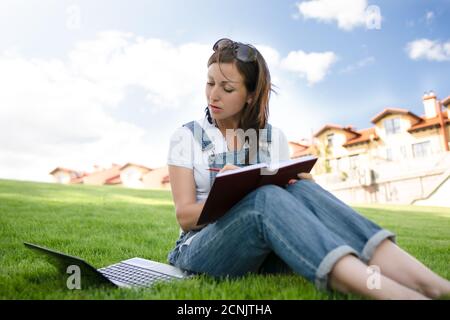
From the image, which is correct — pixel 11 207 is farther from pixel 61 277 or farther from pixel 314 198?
pixel 314 198

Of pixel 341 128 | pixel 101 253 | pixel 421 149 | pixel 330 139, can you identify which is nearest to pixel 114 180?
pixel 330 139

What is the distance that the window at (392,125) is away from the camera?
21922 mm

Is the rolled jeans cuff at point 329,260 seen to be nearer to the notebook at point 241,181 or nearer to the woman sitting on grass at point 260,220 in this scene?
the woman sitting on grass at point 260,220

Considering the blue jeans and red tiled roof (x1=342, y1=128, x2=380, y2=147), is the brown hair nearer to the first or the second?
the blue jeans

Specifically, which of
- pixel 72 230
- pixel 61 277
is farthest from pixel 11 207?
pixel 61 277

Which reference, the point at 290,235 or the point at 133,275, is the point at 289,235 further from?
the point at 133,275

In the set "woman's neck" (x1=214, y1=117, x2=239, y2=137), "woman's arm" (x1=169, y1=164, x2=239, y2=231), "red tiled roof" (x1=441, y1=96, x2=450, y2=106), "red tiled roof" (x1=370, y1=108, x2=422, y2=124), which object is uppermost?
"red tiled roof" (x1=370, y1=108, x2=422, y2=124)

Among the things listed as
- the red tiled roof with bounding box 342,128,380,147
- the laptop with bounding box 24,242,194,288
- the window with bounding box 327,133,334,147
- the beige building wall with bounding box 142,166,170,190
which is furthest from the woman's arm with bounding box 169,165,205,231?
the beige building wall with bounding box 142,166,170,190

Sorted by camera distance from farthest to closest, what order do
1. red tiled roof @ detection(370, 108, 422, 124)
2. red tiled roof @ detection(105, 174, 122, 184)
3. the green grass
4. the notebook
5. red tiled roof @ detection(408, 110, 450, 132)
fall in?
1. red tiled roof @ detection(105, 174, 122, 184)
2. red tiled roof @ detection(370, 108, 422, 124)
3. red tiled roof @ detection(408, 110, 450, 132)
4. the green grass
5. the notebook

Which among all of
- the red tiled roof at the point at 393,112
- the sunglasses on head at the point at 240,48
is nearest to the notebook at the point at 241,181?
the sunglasses on head at the point at 240,48

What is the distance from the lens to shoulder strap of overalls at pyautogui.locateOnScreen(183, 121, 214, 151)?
2.15 m

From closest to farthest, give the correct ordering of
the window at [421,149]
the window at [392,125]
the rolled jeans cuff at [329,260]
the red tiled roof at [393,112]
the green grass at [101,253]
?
the rolled jeans cuff at [329,260]
the green grass at [101,253]
the window at [421,149]
the red tiled roof at [393,112]
the window at [392,125]

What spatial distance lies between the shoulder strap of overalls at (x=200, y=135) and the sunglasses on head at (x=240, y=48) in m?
0.40

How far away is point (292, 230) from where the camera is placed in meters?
1.51
